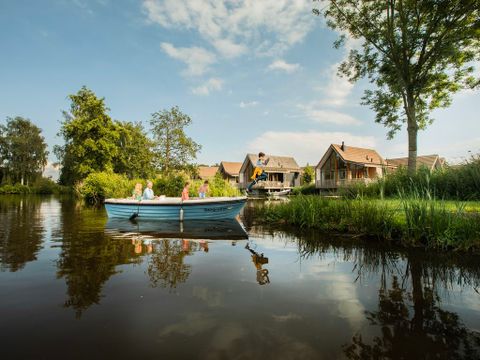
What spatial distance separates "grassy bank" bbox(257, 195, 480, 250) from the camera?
646cm

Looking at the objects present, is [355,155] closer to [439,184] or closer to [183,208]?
[439,184]

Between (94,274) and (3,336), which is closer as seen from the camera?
(3,336)

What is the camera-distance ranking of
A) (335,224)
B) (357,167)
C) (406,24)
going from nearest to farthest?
(335,224) < (406,24) < (357,167)

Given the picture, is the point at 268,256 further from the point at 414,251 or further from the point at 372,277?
the point at 414,251

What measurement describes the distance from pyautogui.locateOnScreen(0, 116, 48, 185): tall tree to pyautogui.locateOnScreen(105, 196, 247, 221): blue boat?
176 feet

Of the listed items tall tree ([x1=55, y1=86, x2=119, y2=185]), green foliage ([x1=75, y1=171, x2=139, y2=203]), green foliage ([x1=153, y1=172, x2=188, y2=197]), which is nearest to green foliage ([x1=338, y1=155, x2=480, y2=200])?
green foliage ([x1=153, y1=172, x2=188, y2=197])

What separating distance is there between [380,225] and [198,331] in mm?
6488

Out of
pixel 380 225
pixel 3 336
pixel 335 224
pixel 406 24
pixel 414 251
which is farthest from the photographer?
pixel 406 24

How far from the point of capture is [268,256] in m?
6.53

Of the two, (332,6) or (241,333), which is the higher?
(332,6)

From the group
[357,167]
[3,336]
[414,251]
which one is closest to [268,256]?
[414,251]

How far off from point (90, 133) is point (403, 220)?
38.9m

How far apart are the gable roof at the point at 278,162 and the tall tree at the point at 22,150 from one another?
41805 millimetres

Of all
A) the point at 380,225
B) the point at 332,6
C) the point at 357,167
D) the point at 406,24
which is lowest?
the point at 380,225
